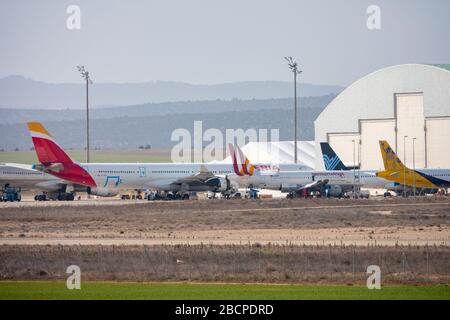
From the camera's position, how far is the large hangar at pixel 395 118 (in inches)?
4515

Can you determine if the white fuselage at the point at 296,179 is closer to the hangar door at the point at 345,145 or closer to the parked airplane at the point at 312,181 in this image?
the parked airplane at the point at 312,181

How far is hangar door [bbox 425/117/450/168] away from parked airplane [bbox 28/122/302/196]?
2976 cm

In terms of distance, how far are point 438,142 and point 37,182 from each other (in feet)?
162

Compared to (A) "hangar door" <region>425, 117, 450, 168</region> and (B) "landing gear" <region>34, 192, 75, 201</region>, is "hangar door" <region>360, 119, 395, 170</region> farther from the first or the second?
(B) "landing gear" <region>34, 192, 75, 201</region>

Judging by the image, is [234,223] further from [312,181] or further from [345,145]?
[345,145]

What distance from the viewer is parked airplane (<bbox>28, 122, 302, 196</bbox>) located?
8588 cm

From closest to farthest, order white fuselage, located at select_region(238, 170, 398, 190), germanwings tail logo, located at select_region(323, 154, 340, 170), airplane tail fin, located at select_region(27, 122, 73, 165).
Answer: airplane tail fin, located at select_region(27, 122, 73, 165) → white fuselage, located at select_region(238, 170, 398, 190) → germanwings tail logo, located at select_region(323, 154, 340, 170)

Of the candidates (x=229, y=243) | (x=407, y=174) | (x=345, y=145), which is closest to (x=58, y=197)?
(x=407, y=174)

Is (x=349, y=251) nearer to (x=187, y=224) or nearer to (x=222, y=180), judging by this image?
(x=187, y=224)

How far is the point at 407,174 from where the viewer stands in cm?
9231

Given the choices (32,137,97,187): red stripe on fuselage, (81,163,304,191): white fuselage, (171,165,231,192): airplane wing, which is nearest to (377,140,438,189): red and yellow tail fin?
(81,163,304,191): white fuselage
